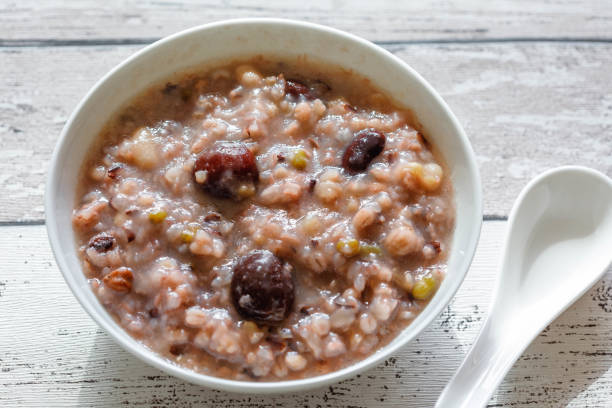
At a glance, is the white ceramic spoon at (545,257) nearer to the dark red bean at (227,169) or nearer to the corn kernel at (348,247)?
the corn kernel at (348,247)

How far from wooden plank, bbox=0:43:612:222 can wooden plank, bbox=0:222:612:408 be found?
26 centimetres

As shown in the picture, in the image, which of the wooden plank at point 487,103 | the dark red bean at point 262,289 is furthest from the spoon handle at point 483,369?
the dark red bean at point 262,289

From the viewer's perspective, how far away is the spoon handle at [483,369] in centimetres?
187

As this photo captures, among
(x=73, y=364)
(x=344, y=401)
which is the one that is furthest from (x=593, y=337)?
(x=73, y=364)

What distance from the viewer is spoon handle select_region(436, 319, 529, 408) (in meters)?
1.87

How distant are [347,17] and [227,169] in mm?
1086

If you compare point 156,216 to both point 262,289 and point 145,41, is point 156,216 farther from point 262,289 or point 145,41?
point 145,41

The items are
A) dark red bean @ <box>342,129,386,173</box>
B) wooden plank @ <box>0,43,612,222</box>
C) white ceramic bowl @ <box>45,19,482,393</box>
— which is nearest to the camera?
white ceramic bowl @ <box>45,19,482,393</box>

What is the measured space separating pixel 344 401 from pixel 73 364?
834mm

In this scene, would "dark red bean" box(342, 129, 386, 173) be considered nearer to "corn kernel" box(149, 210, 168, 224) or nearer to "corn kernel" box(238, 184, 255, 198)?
"corn kernel" box(238, 184, 255, 198)

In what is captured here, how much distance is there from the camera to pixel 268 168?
1795 mm

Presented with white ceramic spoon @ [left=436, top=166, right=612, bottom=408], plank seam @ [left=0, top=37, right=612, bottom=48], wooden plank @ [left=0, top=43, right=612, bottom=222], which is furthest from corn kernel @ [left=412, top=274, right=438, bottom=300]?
plank seam @ [left=0, top=37, right=612, bottom=48]

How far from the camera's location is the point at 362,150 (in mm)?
1789

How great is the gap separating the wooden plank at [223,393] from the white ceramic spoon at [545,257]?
82mm
